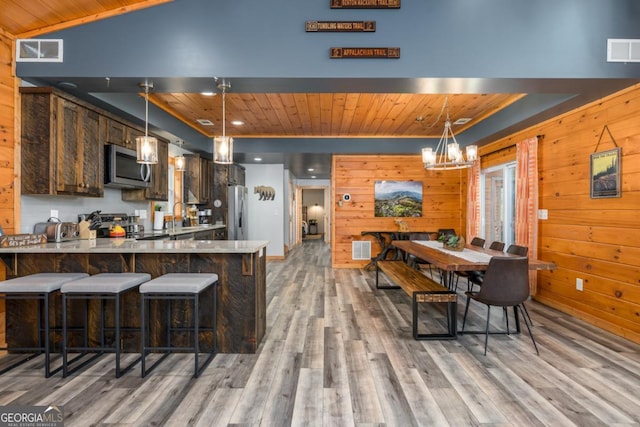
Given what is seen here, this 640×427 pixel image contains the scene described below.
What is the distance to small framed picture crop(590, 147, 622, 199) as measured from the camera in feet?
10.8

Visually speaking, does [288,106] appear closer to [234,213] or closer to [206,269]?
[206,269]

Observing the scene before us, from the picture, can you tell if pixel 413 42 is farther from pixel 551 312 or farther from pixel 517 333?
pixel 551 312

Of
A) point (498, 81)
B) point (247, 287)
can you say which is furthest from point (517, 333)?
point (247, 287)

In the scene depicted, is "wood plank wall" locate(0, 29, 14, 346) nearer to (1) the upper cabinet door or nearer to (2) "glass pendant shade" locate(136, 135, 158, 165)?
(1) the upper cabinet door

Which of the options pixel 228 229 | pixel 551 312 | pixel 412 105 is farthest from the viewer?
pixel 228 229

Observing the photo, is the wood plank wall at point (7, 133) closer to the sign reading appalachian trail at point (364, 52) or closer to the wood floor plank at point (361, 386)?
the sign reading appalachian trail at point (364, 52)

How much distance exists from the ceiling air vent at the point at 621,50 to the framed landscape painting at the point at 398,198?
4142 mm

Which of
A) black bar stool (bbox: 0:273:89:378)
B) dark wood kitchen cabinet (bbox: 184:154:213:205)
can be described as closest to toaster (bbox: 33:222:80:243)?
black bar stool (bbox: 0:273:89:378)

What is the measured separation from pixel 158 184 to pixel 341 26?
11.1ft

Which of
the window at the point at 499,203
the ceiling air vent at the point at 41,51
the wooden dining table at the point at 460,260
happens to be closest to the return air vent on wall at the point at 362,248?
the window at the point at 499,203

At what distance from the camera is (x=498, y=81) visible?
292 centimetres

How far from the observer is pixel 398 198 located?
689 cm

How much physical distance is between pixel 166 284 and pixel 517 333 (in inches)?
130

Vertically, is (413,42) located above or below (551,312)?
above
